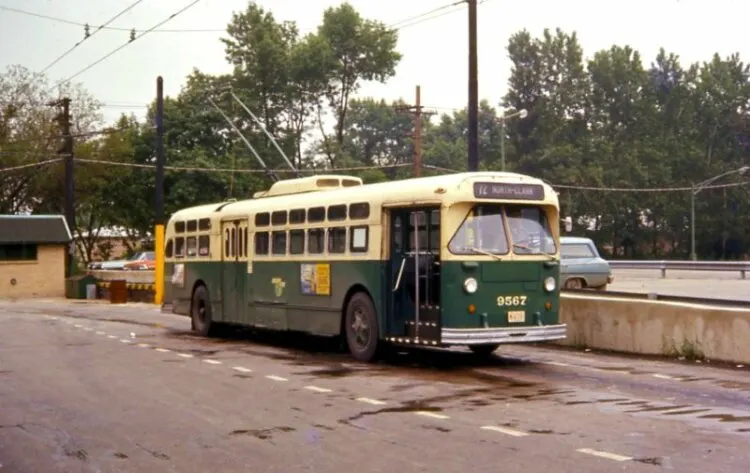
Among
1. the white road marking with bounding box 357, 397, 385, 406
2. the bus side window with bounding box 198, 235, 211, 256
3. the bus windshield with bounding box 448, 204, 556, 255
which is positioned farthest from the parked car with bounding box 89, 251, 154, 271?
the white road marking with bounding box 357, 397, 385, 406

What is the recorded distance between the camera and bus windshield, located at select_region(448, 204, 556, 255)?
15680 millimetres

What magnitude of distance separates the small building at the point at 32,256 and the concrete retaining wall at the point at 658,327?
135 ft

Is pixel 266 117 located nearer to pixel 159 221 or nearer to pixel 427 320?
pixel 159 221

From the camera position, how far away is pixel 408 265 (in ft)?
53.7

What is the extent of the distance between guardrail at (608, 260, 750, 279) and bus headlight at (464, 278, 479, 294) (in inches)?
1331

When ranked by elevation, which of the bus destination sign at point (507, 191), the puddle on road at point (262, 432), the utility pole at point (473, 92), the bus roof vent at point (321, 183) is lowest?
the puddle on road at point (262, 432)

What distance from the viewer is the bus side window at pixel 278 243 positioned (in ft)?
65.5

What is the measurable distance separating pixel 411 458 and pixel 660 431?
239cm

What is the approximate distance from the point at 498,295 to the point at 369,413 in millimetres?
4980

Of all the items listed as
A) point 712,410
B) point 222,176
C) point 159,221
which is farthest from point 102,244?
point 712,410

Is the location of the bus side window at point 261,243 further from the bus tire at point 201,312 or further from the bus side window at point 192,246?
the bus side window at point 192,246

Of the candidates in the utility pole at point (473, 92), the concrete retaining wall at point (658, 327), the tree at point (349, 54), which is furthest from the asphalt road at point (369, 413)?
the tree at point (349, 54)

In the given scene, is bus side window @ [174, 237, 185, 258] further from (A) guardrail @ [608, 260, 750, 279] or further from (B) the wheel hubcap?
(A) guardrail @ [608, 260, 750, 279]

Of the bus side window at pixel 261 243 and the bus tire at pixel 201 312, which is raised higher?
the bus side window at pixel 261 243
